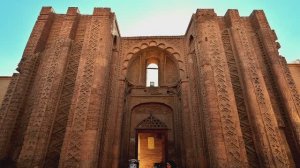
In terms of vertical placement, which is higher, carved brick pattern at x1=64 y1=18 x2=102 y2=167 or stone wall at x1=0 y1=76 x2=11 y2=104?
stone wall at x1=0 y1=76 x2=11 y2=104

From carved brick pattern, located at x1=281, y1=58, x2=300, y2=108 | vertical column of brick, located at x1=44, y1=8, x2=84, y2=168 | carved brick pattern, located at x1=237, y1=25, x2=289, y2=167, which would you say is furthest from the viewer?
carved brick pattern, located at x1=281, y1=58, x2=300, y2=108

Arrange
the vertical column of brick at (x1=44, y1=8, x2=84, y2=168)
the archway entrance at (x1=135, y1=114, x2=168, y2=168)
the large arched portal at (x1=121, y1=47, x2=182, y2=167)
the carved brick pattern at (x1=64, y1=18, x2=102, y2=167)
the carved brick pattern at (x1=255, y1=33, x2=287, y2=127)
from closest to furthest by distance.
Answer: the carved brick pattern at (x1=64, y1=18, x2=102, y2=167)
the vertical column of brick at (x1=44, y1=8, x2=84, y2=168)
the carved brick pattern at (x1=255, y1=33, x2=287, y2=127)
the large arched portal at (x1=121, y1=47, x2=182, y2=167)
the archway entrance at (x1=135, y1=114, x2=168, y2=168)

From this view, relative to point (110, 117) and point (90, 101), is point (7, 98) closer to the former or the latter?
point (90, 101)

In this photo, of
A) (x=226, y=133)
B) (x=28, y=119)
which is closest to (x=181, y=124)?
(x=226, y=133)

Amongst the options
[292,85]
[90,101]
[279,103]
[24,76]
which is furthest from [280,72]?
[24,76]

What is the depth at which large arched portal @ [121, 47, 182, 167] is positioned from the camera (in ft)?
35.2

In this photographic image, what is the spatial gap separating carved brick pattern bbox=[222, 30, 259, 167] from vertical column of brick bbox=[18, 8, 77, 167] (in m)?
7.38

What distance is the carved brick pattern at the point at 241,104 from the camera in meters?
7.15

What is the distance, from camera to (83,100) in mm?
7887

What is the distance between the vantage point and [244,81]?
831cm

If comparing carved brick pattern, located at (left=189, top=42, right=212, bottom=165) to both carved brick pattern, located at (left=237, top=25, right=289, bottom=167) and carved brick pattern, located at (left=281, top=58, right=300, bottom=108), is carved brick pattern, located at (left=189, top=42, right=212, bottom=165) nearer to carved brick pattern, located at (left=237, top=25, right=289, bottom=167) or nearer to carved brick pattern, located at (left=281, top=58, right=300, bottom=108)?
carved brick pattern, located at (left=237, top=25, right=289, bottom=167)

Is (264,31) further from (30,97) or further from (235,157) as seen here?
(30,97)

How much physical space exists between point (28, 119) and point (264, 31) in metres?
11.4

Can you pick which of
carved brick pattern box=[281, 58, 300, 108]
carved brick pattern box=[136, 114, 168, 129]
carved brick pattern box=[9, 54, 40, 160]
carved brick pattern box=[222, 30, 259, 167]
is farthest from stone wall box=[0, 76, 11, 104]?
carved brick pattern box=[281, 58, 300, 108]
